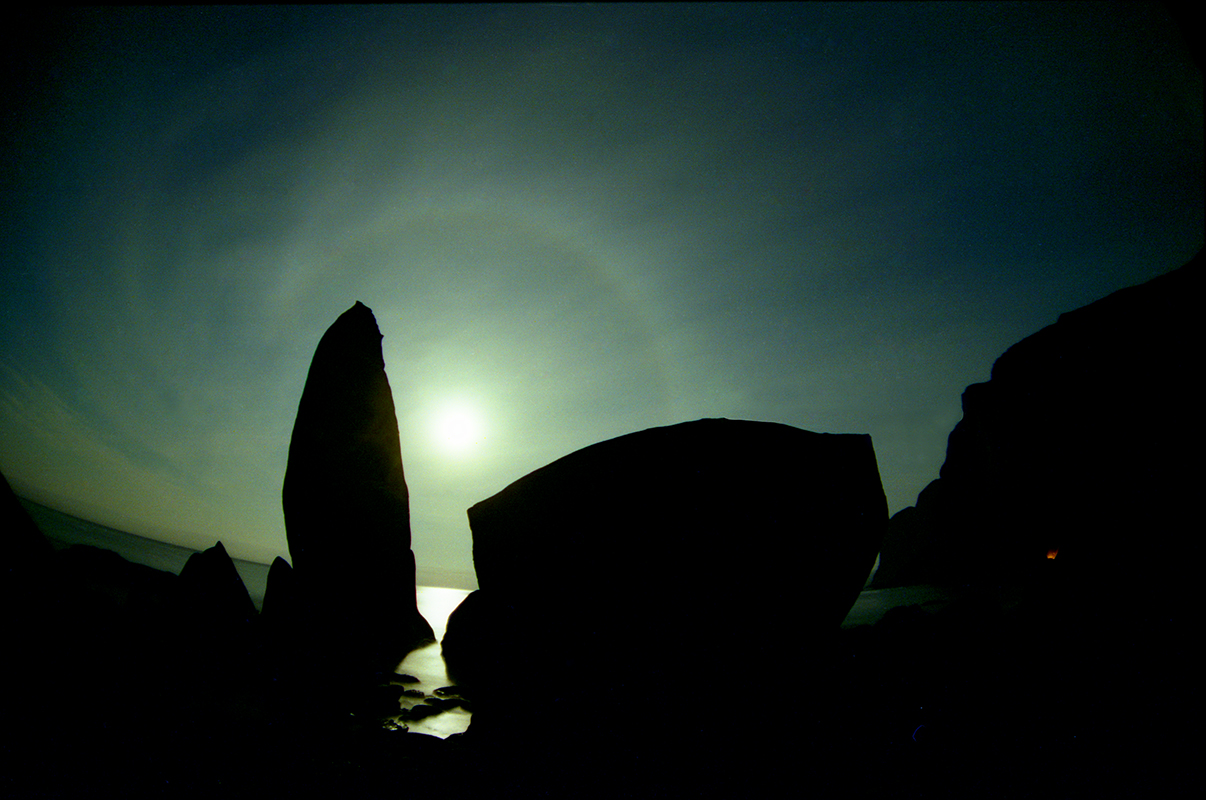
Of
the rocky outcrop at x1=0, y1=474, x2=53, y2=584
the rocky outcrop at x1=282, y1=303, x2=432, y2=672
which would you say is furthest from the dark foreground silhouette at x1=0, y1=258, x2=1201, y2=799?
the rocky outcrop at x1=282, y1=303, x2=432, y2=672

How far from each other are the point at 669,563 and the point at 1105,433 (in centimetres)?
1283

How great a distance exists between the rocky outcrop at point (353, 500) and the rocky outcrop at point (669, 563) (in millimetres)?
6981

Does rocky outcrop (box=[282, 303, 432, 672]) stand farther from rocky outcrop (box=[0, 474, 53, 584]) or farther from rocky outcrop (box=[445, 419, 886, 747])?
rocky outcrop (box=[445, 419, 886, 747])

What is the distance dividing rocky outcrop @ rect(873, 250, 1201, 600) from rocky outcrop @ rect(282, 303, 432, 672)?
15.0 m

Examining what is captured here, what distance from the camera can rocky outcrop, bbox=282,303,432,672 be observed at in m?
12.2

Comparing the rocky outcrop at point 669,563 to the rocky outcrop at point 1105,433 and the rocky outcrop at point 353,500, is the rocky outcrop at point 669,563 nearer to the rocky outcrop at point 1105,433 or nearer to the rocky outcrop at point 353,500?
the rocky outcrop at point 1105,433

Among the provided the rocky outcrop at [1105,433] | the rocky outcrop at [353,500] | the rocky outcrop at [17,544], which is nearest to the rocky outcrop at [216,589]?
the rocky outcrop at [353,500]

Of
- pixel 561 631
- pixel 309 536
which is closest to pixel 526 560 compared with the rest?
pixel 561 631

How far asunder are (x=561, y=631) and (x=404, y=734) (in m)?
2.19

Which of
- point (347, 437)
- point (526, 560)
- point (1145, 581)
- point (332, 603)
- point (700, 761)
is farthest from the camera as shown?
point (347, 437)

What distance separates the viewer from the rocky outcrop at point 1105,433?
768cm

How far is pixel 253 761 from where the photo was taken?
4066mm

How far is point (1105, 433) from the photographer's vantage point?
37.5ft

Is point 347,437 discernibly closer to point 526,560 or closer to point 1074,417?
point 526,560
